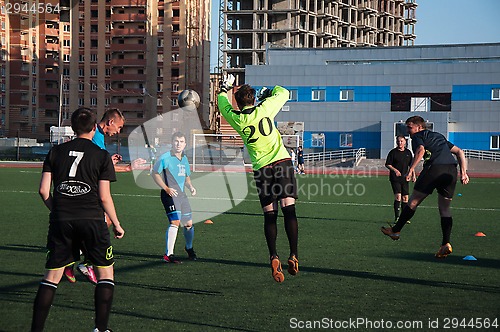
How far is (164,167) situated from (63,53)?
10932 centimetres

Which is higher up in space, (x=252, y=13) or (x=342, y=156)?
(x=252, y=13)

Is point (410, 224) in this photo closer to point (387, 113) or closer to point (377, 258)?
point (377, 258)

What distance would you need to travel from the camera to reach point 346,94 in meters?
73.9

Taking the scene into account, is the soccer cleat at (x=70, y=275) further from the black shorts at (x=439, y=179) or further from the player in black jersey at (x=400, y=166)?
the player in black jersey at (x=400, y=166)

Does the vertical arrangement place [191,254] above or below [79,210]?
below

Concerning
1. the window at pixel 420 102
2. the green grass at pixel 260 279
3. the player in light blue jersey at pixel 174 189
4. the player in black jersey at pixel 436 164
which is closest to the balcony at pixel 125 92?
the window at pixel 420 102

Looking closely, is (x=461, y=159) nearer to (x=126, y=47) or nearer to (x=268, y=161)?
(x=268, y=161)

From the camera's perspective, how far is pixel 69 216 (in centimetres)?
630

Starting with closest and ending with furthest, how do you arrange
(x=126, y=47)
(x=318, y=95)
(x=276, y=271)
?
A: (x=276, y=271), (x=318, y=95), (x=126, y=47)

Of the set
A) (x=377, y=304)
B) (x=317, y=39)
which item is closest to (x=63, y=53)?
(x=317, y=39)

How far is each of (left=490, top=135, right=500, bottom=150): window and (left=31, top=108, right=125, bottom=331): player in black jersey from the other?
6681cm

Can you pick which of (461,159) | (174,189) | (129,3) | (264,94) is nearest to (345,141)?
(129,3)

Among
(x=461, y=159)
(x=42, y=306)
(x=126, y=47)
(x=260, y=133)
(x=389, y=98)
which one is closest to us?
(x=42, y=306)

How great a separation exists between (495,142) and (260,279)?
2507 inches
